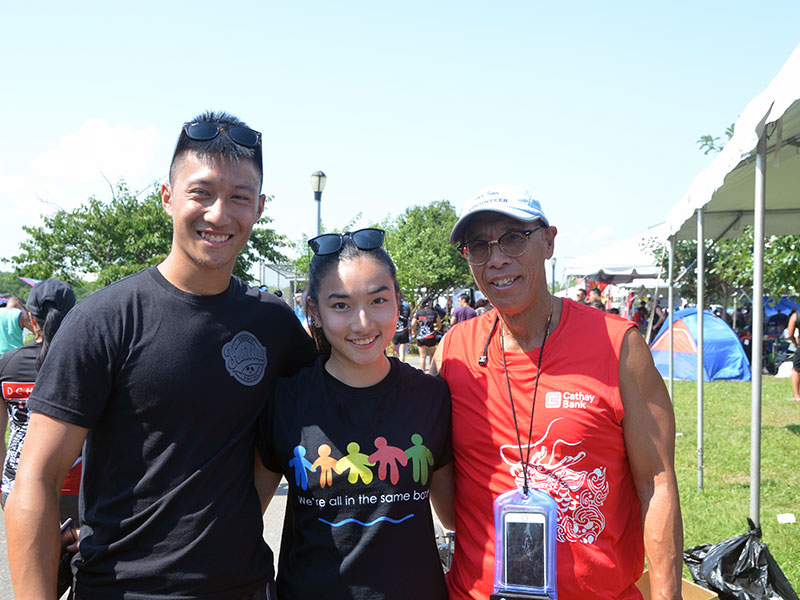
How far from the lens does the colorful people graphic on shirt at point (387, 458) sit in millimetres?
2039

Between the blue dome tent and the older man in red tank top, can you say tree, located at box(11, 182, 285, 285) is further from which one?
the older man in red tank top

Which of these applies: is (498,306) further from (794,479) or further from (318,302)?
(794,479)

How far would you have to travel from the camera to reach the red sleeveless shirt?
2000mm

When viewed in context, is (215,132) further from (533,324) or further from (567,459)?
(567,459)

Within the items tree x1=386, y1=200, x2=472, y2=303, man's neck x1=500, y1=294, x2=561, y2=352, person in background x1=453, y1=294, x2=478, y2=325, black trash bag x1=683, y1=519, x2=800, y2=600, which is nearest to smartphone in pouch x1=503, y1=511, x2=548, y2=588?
man's neck x1=500, y1=294, x2=561, y2=352

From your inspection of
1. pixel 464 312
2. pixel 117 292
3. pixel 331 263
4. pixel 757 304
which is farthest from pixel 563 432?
pixel 464 312

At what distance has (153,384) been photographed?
191 centimetres

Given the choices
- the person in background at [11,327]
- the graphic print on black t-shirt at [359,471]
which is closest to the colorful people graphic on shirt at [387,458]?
the graphic print on black t-shirt at [359,471]

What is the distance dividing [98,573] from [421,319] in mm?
13868

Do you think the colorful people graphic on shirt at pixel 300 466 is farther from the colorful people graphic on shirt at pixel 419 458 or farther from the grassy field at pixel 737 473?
the grassy field at pixel 737 473

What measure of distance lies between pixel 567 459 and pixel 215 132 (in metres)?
1.52

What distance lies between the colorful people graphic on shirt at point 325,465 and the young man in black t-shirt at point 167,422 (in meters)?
0.24

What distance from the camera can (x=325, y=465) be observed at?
2.04 meters

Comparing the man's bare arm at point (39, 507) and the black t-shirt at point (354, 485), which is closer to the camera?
the man's bare arm at point (39, 507)
